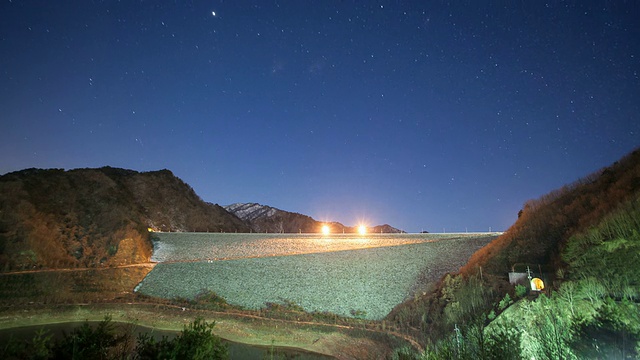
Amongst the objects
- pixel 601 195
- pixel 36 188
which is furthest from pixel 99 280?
pixel 601 195

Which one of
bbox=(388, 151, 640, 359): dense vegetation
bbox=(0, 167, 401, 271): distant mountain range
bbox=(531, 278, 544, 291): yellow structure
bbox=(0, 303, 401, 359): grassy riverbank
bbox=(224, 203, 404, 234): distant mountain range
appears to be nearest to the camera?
bbox=(388, 151, 640, 359): dense vegetation

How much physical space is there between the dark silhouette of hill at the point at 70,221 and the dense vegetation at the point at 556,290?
83.6 feet

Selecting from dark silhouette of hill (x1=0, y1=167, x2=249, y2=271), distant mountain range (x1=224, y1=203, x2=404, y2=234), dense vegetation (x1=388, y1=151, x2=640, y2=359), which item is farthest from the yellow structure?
distant mountain range (x1=224, y1=203, x2=404, y2=234)

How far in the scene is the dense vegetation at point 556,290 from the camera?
375 inches

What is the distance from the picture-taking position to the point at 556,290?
1549 cm

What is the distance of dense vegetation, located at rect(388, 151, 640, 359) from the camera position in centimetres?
953

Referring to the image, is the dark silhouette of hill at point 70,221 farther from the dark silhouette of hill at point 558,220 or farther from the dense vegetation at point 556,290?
the dark silhouette of hill at point 558,220

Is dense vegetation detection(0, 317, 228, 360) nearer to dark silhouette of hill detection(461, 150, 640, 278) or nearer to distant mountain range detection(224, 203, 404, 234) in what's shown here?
dark silhouette of hill detection(461, 150, 640, 278)

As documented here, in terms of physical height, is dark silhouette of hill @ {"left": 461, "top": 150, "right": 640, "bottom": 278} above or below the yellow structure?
above

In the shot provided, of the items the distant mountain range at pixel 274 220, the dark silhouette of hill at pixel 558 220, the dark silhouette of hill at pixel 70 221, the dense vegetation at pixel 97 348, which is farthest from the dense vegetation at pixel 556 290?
the distant mountain range at pixel 274 220

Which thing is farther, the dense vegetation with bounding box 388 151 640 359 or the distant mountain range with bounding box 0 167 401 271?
the distant mountain range with bounding box 0 167 401 271

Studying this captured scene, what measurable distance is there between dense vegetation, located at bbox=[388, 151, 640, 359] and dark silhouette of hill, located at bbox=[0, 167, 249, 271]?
2549 centimetres

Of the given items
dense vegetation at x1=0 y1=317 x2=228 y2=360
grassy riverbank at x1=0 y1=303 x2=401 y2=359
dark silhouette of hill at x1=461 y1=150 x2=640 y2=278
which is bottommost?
grassy riverbank at x1=0 y1=303 x2=401 y2=359

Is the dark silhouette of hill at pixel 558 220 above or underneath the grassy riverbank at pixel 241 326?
above
